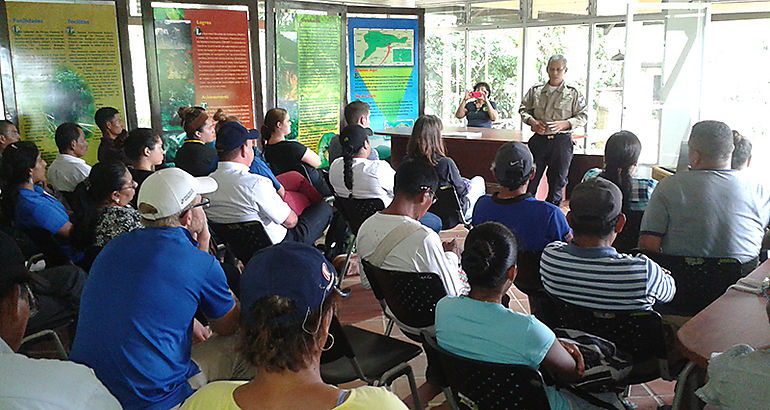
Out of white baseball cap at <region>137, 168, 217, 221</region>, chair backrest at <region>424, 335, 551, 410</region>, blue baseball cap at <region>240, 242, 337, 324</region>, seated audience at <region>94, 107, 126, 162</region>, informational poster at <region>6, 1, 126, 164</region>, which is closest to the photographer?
blue baseball cap at <region>240, 242, 337, 324</region>

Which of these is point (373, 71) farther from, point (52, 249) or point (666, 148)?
point (52, 249)

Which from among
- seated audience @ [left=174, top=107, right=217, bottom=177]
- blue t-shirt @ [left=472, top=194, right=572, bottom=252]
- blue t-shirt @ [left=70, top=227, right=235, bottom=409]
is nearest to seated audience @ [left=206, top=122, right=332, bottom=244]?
seated audience @ [left=174, top=107, right=217, bottom=177]

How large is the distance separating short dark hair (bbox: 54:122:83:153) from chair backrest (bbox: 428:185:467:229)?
2.58 m

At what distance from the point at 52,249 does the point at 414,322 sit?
210cm

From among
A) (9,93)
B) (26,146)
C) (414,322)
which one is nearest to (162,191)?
(414,322)

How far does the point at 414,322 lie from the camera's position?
2422 mm

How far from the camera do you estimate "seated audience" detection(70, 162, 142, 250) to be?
289 cm

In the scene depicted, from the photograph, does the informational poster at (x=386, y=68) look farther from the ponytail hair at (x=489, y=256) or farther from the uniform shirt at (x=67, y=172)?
the ponytail hair at (x=489, y=256)

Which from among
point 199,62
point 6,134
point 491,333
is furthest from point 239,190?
point 199,62

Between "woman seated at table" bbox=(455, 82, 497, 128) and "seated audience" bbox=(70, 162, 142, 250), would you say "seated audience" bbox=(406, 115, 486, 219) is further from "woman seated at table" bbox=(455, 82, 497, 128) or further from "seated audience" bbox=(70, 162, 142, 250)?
"woman seated at table" bbox=(455, 82, 497, 128)

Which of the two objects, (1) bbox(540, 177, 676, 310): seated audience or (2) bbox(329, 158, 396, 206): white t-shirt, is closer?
(1) bbox(540, 177, 676, 310): seated audience

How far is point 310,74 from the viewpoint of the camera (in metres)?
6.96

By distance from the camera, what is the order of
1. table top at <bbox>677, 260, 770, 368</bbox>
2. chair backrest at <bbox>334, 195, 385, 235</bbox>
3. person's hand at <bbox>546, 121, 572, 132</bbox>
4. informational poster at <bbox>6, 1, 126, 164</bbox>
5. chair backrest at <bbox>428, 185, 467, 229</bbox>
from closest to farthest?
1. table top at <bbox>677, 260, 770, 368</bbox>
2. chair backrest at <bbox>334, 195, 385, 235</bbox>
3. chair backrest at <bbox>428, 185, 467, 229</bbox>
4. informational poster at <bbox>6, 1, 126, 164</bbox>
5. person's hand at <bbox>546, 121, 572, 132</bbox>

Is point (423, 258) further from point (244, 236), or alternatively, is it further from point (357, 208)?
point (357, 208)
